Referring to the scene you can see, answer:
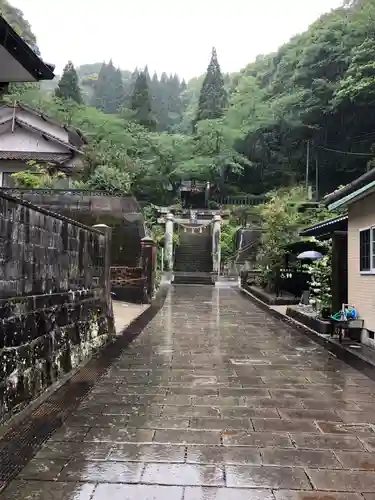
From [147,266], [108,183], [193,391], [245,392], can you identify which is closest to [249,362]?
[245,392]

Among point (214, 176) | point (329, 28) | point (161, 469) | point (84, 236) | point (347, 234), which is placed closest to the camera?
point (161, 469)

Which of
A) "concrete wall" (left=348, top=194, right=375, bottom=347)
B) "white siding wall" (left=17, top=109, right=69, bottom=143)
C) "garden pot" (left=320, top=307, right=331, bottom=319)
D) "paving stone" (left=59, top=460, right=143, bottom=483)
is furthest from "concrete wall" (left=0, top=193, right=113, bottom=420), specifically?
"white siding wall" (left=17, top=109, right=69, bottom=143)

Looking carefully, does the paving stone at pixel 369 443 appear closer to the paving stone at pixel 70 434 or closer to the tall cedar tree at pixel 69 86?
the paving stone at pixel 70 434

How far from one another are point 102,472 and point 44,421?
125cm

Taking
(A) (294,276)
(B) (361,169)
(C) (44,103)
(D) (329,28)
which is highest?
(D) (329,28)

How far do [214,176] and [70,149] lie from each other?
20.2 meters

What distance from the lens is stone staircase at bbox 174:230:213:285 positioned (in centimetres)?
2752

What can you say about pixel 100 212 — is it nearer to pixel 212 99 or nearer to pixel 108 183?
pixel 108 183

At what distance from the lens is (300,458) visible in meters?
3.59

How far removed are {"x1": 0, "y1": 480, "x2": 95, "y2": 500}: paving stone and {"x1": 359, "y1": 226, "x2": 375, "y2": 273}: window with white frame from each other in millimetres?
6651

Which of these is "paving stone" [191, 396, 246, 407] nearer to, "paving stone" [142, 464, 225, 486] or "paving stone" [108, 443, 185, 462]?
"paving stone" [108, 443, 185, 462]

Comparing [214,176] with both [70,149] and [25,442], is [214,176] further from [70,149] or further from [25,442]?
[25,442]

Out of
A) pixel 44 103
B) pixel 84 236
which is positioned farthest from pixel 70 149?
pixel 84 236

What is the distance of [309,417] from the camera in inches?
181
